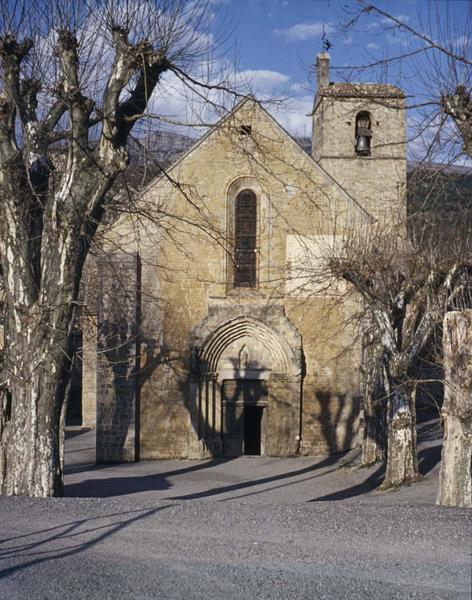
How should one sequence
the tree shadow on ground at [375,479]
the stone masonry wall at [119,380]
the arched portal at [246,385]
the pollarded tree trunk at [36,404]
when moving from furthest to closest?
the arched portal at [246,385], the stone masonry wall at [119,380], the tree shadow on ground at [375,479], the pollarded tree trunk at [36,404]

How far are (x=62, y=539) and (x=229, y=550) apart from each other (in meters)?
1.41

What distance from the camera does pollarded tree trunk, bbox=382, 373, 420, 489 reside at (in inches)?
567

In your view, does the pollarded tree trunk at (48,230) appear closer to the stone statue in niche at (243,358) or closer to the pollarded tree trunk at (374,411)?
the pollarded tree trunk at (374,411)

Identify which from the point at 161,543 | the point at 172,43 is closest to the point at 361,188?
the point at 172,43

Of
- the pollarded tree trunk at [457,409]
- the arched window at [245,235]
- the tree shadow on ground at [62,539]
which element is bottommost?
the tree shadow on ground at [62,539]

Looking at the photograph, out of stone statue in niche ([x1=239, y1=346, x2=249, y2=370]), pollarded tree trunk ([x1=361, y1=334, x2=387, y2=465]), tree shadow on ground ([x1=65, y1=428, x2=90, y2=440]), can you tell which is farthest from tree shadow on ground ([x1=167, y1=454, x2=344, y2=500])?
tree shadow on ground ([x1=65, y1=428, x2=90, y2=440])

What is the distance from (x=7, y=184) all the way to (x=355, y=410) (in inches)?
480

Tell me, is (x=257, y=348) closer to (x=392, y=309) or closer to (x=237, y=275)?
(x=237, y=275)

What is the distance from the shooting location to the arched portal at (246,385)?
1962cm

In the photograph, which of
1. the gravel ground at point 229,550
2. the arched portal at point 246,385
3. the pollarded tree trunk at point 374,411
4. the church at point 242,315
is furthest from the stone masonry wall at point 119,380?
the gravel ground at point 229,550

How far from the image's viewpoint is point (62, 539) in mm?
6871

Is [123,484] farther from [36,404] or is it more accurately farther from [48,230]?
[48,230]

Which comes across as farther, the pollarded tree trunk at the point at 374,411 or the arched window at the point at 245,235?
the arched window at the point at 245,235

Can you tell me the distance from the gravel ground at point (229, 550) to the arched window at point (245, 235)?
11.8 metres
